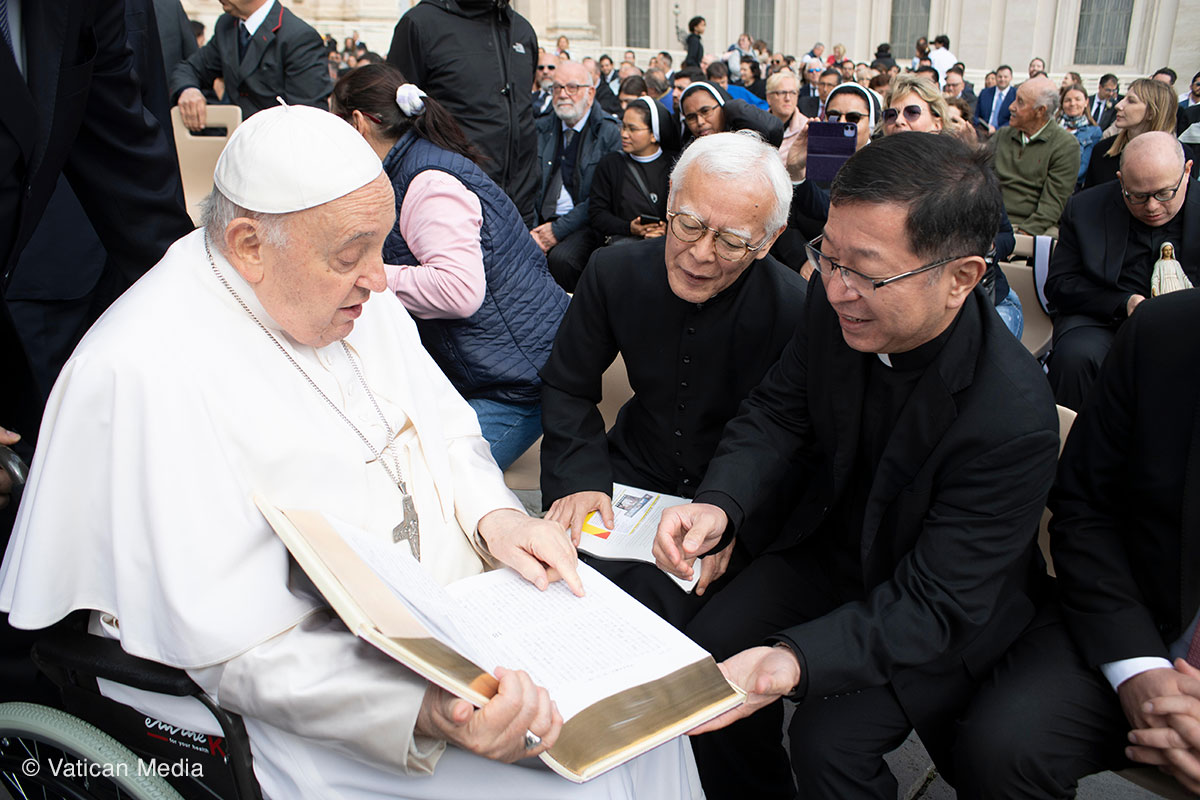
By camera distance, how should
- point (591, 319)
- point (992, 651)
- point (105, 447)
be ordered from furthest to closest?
point (591, 319) < point (992, 651) < point (105, 447)

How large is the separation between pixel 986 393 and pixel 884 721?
735 mm

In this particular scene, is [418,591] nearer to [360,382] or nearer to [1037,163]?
[360,382]

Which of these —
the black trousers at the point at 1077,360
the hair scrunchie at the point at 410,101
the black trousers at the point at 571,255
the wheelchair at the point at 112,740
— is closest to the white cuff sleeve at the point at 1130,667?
the wheelchair at the point at 112,740

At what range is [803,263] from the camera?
4.71m

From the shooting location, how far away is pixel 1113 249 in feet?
13.6

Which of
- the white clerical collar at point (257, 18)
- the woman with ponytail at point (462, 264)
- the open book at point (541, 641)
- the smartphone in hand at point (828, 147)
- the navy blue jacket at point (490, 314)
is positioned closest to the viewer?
the open book at point (541, 641)

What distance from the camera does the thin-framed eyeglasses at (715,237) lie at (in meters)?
2.26

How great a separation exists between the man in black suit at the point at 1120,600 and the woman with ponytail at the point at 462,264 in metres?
1.72

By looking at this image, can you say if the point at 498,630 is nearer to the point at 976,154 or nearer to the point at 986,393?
the point at 986,393

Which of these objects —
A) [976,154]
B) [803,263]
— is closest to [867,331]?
[976,154]

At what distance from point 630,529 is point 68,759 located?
1327mm

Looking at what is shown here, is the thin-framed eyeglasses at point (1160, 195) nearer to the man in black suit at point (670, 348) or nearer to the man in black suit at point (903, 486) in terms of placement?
the man in black suit at point (670, 348)

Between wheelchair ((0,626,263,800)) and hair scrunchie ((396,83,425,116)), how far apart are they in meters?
2.05

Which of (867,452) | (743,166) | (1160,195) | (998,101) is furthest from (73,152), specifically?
(998,101)
